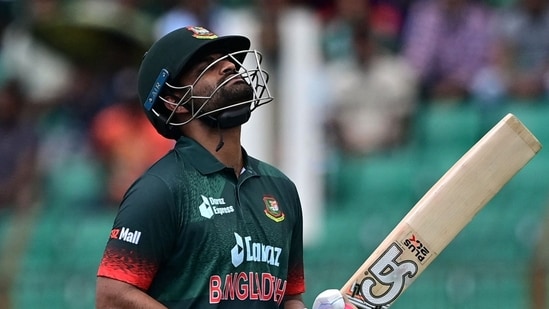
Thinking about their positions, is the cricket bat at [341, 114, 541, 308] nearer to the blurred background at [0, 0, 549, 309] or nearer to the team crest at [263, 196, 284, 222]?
the team crest at [263, 196, 284, 222]

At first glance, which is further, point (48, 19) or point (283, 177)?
point (48, 19)

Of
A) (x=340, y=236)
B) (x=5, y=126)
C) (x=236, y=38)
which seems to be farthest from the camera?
(x=5, y=126)

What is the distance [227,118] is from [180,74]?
196 mm

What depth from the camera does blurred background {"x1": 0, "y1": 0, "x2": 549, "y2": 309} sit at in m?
7.02

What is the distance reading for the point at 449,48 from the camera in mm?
7594

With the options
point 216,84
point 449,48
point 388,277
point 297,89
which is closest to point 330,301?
point 388,277

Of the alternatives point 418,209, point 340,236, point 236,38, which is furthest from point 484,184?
point 340,236

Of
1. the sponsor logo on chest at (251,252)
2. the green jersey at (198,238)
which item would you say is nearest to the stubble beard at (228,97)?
the green jersey at (198,238)

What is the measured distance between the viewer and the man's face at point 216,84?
3.37 metres

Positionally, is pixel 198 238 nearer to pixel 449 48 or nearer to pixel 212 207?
pixel 212 207

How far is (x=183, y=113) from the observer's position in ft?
11.3

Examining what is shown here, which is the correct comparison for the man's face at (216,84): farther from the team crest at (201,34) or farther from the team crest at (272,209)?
the team crest at (272,209)

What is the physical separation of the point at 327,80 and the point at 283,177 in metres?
3.96

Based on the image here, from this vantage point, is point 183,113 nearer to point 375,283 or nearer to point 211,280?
point 211,280
